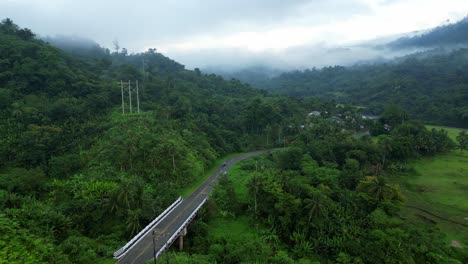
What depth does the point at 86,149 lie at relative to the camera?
41.3 m

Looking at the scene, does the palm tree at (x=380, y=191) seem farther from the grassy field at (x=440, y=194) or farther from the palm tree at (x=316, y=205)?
the palm tree at (x=316, y=205)

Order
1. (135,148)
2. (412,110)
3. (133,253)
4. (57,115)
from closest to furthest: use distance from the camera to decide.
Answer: (133,253) → (135,148) → (57,115) → (412,110)

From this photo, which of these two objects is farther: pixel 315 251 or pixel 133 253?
pixel 315 251

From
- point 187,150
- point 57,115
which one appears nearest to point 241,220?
point 187,150

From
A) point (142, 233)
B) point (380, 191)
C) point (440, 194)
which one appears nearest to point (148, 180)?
point (142, 233)

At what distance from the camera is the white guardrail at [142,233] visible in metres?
22.6

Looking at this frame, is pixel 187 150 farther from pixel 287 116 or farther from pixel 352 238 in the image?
pixel 287 116

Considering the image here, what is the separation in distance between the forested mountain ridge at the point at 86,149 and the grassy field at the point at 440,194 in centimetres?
3187

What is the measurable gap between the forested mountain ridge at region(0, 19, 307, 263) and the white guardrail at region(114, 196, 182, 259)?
32.9 inches

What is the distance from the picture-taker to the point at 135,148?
125ft

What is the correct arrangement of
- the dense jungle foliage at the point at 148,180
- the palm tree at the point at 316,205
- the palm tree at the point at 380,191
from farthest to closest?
the palm tree at the point at 380,191
the palm tree at the point at 316,205
the dense jungle foliage at the point at 148,180

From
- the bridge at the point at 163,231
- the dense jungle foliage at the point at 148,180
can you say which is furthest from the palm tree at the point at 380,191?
the bridge at the point at 163,231

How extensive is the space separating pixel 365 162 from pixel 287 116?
3666 centimetres

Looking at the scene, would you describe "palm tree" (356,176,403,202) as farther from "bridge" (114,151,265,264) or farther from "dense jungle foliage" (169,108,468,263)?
Result: "bridge" (114,151,265,264)
